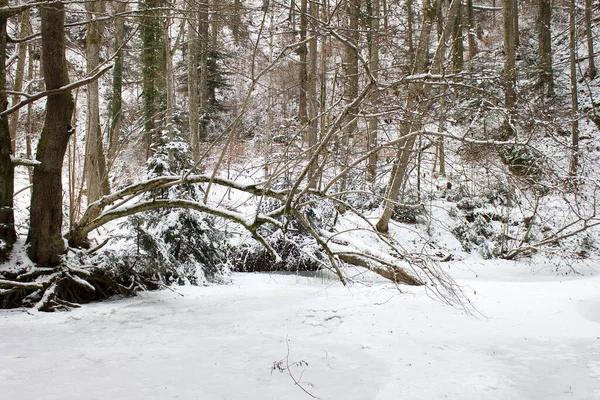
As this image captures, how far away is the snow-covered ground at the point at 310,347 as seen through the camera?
265cm

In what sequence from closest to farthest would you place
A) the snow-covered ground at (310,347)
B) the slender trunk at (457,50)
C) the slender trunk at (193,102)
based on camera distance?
the snow-covered ground at (310,347) < the slender trunk at (457,50) < the slender trunk at (193,102)

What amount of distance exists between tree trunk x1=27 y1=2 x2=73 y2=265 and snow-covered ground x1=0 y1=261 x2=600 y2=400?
76cm

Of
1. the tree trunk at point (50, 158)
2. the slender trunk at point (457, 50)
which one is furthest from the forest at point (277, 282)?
the slender trunk at point (457, 50)

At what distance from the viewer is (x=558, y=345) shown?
11.6 ft

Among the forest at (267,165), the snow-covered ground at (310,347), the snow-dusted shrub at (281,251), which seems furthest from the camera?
the snow-dusted shrub at (281,251)

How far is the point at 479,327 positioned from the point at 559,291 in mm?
2035

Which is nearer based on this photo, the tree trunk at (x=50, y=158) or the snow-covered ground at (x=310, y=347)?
the snow-covered ground at (x=310, y=347)

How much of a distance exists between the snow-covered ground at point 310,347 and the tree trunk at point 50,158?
0.76 m

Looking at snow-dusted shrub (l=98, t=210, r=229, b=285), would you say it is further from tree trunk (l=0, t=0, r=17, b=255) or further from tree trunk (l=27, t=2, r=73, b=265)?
tree trunk (l=0, t=0, r=17, b=255)

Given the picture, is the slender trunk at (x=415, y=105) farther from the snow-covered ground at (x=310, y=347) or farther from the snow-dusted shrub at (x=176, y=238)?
the snow-dusted shrub at (x=176, y=238)

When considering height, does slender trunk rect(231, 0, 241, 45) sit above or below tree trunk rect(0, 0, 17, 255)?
above

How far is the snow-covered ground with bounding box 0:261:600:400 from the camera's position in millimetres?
2646

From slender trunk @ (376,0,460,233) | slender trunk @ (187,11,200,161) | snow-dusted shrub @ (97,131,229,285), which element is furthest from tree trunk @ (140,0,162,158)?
slender trunk @ (376,0,460,233)

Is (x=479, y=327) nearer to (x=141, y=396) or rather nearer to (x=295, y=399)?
(x=295, y=399)
